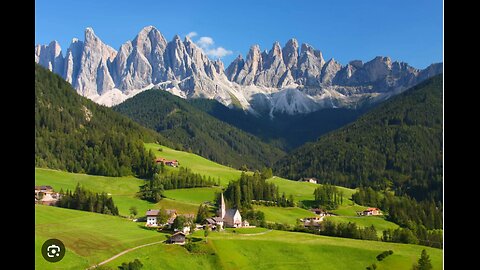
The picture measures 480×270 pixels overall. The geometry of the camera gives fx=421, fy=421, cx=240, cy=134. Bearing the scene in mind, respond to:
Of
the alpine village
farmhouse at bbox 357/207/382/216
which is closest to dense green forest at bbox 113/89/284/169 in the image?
the alpine village

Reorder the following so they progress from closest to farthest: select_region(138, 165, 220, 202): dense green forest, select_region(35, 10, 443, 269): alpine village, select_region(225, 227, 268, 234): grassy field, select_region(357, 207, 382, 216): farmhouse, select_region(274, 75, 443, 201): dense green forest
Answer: select_region(35, 10, 443, 269): alpine village
select_region(225, 227, 268, 234): grassy field
select_region(357, 207, 382, 216): farmhouse
select_region(138, 165, 220, 202): dense green forest
select_region(274, 75, 443, 201): dense green forest

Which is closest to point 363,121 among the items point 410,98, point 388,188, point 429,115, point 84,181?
point 410,98

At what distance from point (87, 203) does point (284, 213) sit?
72.6 feet

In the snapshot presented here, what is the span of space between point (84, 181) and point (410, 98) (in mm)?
107620

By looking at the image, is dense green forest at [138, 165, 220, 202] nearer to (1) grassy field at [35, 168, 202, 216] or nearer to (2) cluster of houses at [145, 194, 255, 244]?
(1) grassy field at [35, 168, 202, 216]

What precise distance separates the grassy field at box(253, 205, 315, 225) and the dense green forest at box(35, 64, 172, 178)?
26040mm

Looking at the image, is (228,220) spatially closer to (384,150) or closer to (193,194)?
(193,194)

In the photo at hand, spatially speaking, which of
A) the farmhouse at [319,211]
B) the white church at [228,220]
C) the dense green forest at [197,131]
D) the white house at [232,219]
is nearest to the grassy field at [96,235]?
the white church at [228,220]

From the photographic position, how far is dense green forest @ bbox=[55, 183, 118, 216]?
41.0 m

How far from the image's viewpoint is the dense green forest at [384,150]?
327 feet

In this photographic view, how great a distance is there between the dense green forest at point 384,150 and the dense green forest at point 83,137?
45437 millimetres

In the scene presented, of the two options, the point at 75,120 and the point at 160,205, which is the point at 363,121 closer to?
the point at 75,120

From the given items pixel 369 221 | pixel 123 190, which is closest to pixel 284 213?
pixel 369 221
